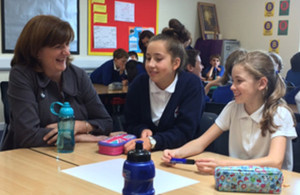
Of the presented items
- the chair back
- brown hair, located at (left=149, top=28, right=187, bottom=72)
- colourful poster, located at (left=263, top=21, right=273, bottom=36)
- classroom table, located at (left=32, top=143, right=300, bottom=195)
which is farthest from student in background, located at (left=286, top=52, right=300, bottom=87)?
classroom table, located at (left=32, top=143, right=300, bottom=195)

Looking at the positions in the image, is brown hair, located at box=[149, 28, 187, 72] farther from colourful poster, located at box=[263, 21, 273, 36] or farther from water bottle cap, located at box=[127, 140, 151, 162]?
colourful poster, located at box=[263, 21, 273, 36]

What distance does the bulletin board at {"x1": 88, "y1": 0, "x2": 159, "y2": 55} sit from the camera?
5.96 metres

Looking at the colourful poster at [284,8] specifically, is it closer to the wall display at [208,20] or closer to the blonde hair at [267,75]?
the wall display at [208,20]

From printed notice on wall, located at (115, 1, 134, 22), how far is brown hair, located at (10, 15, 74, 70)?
453 centimetres

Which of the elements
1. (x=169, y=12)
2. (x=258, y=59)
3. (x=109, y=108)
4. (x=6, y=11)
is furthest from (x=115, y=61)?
(x=258, y=59)

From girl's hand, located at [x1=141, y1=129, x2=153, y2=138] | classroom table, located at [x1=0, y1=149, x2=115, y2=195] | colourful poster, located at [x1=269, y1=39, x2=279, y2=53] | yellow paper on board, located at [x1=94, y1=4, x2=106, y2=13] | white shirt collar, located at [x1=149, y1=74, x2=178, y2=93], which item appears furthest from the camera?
colourful poster, located at [x1=269, y1=39, x2=279, y2=53]

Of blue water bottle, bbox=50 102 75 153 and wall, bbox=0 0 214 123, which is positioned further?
wall, bbox=0 0 214 123

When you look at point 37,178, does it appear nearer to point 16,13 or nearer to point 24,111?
point 24,111

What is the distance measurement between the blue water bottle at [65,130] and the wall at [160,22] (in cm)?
371

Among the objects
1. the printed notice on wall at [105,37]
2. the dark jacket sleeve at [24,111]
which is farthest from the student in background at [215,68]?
Result: the dark jacket sleeve at [24,111]

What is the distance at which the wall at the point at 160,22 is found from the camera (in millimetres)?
5008

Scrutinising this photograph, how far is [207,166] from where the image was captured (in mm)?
1290

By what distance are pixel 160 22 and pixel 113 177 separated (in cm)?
602

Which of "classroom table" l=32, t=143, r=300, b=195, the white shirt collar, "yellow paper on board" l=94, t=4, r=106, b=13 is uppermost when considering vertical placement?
"yellow paper on board" l=94, t=4, r=106, b=13
